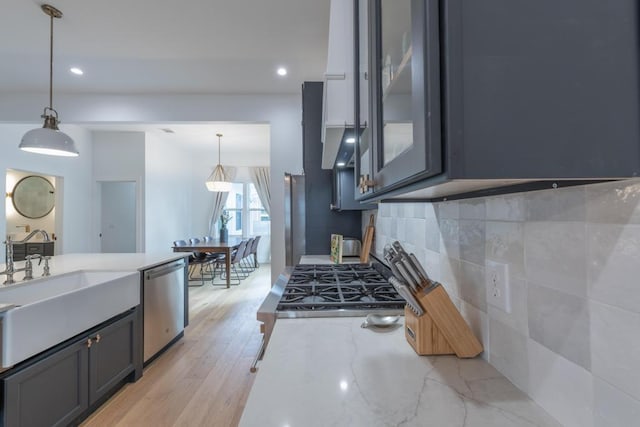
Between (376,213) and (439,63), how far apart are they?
1759mm

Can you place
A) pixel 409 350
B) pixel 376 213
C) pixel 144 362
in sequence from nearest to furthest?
pixel 409 350, pixel 376 213, pixel 144 362

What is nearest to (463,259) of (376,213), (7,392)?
(376,213)

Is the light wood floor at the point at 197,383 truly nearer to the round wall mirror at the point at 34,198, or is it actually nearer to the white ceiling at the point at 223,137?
the white ceiling at the point at 223,137

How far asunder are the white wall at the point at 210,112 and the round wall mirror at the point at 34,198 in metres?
1.66

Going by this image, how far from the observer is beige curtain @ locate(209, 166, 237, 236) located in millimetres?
7133

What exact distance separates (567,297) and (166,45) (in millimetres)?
3329

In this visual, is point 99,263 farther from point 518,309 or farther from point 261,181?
point 261,181

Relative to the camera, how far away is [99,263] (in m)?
2.47

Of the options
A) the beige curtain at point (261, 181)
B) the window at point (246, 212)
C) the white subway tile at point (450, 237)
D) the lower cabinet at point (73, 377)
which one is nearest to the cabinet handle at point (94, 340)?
the lower cabinet at point (73, 377)

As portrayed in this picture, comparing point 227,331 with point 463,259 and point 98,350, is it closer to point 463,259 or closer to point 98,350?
point 98,350

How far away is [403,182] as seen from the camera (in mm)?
522

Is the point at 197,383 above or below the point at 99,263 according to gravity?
below

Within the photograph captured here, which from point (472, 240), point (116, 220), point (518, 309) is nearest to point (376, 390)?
point (518, 309)

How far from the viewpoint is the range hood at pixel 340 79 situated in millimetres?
1077
